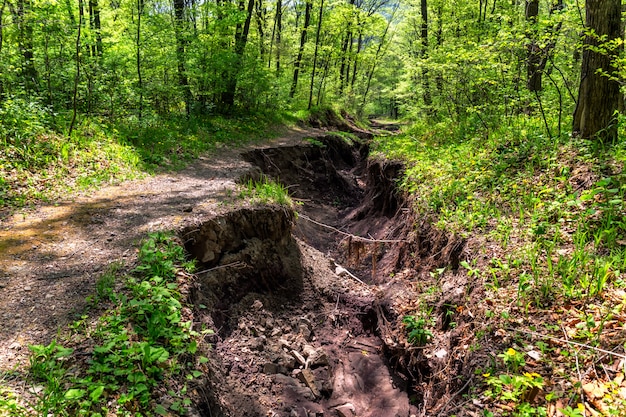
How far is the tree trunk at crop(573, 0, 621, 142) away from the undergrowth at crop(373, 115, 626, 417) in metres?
0.34

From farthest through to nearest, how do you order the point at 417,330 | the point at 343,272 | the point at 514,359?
the point at 343,272 → the point at 417,330 → the point at 514,359

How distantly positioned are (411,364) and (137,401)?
143 inches

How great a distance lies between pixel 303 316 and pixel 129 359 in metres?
3.39

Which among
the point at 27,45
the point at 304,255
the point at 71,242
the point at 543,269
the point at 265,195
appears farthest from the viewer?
the point at 27,45

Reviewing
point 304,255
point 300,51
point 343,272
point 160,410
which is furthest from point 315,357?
point 300,51

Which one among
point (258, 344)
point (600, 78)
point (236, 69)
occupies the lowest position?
point (258, 344)

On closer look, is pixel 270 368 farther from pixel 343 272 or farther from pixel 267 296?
pixel 343 272

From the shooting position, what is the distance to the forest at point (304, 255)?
10.3 feet

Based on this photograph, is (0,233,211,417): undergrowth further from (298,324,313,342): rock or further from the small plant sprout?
the small plant sprout

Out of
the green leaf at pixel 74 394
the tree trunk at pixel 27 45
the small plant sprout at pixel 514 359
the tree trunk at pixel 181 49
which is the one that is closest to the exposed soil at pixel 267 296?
the small plant sprout at pixel 514 359

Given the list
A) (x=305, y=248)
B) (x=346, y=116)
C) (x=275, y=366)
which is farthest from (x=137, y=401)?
(x=346, y=116)

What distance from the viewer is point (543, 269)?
13.7 ft

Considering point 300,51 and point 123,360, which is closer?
point 123,360

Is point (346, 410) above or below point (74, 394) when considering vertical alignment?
below
